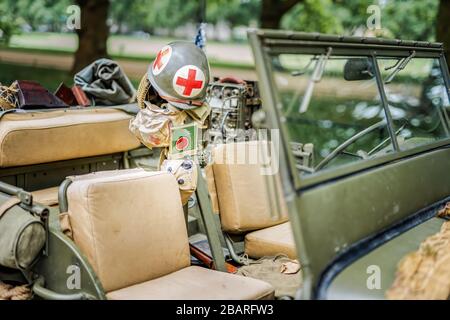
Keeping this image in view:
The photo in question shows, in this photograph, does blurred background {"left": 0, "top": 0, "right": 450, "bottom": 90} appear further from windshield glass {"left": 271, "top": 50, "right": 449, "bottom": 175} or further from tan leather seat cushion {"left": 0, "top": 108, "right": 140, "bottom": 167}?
tan leather seat cushion {"left": 0, "top": 108, "right": 140, "bottom": 167}

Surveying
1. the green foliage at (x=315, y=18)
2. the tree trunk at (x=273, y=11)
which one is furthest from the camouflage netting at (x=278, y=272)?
the green foliage at (x=315, y=18)

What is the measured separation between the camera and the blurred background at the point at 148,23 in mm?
8992

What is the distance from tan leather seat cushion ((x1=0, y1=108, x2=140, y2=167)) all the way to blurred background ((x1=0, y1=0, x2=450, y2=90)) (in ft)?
3.21

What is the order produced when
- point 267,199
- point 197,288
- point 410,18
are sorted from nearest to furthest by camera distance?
point 197,288, point 267,199, point 410,18

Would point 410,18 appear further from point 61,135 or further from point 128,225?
point 128,225

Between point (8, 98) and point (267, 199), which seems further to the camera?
point (8, 98)

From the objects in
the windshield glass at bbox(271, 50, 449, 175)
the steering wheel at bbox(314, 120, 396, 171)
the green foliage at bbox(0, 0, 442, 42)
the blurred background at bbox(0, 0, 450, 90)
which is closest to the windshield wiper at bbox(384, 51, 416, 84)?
the windshield glass at bbox(271, 50, 449, 175)

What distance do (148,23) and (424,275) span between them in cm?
2737

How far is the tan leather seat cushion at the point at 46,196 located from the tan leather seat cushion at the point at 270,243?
51.0 inches

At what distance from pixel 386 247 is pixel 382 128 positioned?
3.23 ft

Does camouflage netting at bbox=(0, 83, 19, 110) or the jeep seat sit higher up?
camouflage netting at bbox=(0, 83, 19, 110)

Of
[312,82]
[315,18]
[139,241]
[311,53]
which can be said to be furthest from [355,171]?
[315,18]

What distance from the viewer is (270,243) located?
11.3 feet

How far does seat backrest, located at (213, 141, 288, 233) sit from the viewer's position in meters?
3.60
